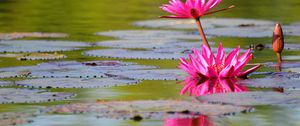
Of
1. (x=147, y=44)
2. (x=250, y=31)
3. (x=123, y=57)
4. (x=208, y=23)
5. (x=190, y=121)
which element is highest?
(x=208, y=23)

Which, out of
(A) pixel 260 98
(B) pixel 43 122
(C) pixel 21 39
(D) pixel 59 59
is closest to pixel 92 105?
(B) pixel 43 122

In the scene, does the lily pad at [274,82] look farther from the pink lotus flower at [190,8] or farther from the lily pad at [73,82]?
the lily pad at [73,82]

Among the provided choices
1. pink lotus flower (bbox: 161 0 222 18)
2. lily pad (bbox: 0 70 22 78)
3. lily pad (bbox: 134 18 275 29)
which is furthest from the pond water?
pink lotus flower (bbox: 161 0 222 18)

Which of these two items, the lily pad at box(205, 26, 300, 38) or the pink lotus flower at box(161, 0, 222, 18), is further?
the lily pad at box(205, 26, 300, 38)

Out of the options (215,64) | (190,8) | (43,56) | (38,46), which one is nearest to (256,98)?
(215,64)

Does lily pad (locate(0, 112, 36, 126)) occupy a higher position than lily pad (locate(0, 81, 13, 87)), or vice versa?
lily pad (locate(0, 81, 13, 87))

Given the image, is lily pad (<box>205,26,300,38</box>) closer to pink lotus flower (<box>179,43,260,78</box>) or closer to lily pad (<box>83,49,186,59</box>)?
lily pad (<box>83,49,186,59</box>)

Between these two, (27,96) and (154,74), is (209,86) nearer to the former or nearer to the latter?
(154,74)

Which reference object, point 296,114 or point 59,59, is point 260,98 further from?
point 59,59
